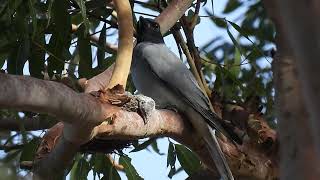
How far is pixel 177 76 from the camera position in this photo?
10.3 feet

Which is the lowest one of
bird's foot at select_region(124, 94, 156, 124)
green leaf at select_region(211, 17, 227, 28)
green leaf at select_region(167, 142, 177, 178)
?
green leaf at select_region(167, 142, 177, 178)

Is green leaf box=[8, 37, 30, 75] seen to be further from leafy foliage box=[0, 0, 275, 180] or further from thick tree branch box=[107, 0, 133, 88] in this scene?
thick tree branch box=[107, 0, 133, 88]

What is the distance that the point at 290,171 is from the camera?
2.59ft

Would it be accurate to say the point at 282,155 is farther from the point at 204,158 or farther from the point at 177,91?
the point at 177,91

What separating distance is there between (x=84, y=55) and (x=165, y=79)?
48 cm

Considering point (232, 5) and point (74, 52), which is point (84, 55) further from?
point (232, 5)

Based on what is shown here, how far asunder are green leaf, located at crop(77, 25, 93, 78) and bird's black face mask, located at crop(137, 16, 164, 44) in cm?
35

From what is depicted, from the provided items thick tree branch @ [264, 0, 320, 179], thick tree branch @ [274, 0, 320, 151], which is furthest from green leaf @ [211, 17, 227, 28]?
thick tree branch @ [274, 0, 320, 151]

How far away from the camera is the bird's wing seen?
109 inches

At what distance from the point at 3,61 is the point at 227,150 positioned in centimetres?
110

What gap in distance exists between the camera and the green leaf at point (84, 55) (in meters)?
2.92

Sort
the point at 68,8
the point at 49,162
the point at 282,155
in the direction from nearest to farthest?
the point at 282,155 < the point at 49,162 < the point at 68,8

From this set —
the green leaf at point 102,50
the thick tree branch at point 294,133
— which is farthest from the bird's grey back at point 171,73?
the thick tree branch at point 294,133

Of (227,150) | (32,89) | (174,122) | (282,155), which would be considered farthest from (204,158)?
(282,155)
